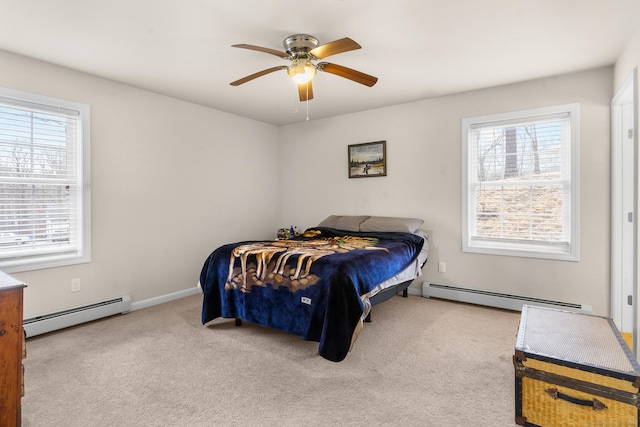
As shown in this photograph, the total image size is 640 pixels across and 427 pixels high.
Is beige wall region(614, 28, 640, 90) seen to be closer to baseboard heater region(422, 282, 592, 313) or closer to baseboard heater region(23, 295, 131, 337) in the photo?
baseboard heater region(422, 282, 592, 313)

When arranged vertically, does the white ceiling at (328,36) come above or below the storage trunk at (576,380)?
above

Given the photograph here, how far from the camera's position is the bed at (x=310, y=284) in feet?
7.72

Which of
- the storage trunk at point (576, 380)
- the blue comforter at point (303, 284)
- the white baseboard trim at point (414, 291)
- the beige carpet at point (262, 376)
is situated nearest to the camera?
the storage trunk at point (576, 380)

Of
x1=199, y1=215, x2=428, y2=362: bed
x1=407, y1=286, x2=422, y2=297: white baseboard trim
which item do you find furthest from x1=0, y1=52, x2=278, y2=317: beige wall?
x1=407, y1=286, x2=422, y2=297: white baseboard trim

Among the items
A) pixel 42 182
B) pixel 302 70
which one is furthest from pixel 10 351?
pixel 302 70

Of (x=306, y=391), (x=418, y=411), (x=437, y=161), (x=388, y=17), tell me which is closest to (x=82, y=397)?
(x=306, y=391)

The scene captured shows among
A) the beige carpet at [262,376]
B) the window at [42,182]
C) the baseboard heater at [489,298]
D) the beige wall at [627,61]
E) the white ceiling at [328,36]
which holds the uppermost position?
the white ceiling at [328,36]

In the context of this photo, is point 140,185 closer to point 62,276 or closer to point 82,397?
point 62,276

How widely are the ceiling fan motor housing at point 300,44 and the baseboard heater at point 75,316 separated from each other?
115 inches

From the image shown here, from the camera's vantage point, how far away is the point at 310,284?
249 centimetres

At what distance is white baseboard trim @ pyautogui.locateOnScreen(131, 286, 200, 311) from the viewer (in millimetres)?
3611

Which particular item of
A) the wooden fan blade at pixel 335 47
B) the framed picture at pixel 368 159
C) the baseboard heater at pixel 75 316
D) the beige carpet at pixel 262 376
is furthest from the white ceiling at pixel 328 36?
the beige carpet at pixel 262 376

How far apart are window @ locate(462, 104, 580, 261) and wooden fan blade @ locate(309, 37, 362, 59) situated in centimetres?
223

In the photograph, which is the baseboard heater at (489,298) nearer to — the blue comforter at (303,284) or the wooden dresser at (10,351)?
the blue comforter at (303,284)
